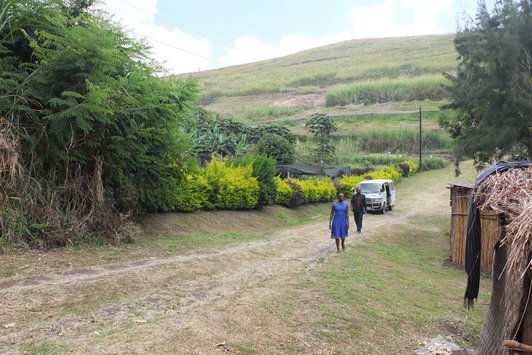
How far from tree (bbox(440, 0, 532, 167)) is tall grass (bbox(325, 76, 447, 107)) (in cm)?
6124

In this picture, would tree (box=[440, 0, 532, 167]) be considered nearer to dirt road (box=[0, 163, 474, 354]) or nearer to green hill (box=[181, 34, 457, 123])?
dirt road (box=[0, 163, 474, 354])

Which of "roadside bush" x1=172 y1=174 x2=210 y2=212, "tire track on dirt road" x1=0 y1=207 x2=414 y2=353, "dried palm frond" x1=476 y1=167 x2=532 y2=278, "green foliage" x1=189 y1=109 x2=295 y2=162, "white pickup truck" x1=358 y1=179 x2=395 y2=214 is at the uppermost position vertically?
"green foliage" x1=189 y1=109 x2=295 y2=162

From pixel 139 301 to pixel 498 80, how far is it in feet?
47.2

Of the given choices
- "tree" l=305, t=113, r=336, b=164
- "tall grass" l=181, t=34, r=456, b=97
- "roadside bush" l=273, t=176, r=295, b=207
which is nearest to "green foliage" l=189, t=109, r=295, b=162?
"tree" l=305, t=113, r=336, b=164

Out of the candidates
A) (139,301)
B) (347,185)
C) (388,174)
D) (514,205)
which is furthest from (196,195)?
(388,174)

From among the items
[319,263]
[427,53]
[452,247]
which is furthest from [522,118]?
[427,53]

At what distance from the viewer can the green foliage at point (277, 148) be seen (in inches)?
1430

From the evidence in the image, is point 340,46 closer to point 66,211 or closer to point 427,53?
point 427,53

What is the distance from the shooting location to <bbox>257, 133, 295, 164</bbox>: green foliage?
36.3 m

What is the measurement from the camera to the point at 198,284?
27.0ft

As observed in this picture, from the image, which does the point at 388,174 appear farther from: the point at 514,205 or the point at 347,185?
the point at 514,205

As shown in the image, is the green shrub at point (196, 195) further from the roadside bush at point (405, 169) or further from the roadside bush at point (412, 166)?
the roadside bush at point (412, 166)

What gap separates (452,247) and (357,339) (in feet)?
30.5

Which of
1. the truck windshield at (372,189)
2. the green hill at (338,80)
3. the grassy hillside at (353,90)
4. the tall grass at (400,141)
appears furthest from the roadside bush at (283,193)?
the tall grass at (400,141)
